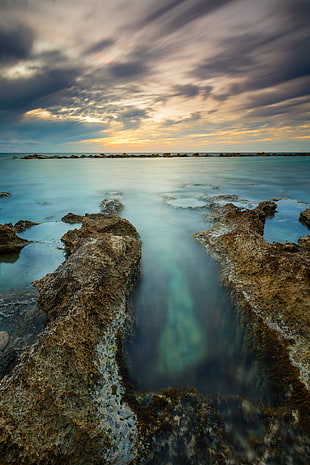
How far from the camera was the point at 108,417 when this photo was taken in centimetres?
192

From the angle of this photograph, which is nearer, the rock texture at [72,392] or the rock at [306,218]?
the rock texture at [72,392]

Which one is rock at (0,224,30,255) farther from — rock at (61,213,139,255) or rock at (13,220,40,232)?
rock at (13,220,40,232)

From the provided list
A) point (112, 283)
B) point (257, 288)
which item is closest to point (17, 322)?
point (112, 283)

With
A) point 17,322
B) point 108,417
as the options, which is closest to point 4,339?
point 17,322

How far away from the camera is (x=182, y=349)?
296cm

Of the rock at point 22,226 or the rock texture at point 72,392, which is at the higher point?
the rock texture at point 72,392

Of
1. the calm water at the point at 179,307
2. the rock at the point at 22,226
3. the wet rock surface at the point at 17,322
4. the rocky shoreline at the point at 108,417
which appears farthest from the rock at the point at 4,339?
the rock at the point at 22,226

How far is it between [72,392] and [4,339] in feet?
5.54

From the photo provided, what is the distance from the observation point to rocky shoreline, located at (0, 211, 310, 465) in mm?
1649

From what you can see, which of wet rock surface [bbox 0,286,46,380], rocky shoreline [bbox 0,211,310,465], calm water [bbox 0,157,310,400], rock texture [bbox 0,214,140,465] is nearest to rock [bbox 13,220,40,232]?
calm water [bbox 0,157,310,400]

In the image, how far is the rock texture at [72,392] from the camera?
1.61 meters

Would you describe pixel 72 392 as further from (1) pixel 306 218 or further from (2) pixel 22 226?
(1) pixel 306 218

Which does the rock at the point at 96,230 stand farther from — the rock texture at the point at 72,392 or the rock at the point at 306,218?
the rock at the point at 306,218

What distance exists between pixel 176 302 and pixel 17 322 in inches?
99.8
